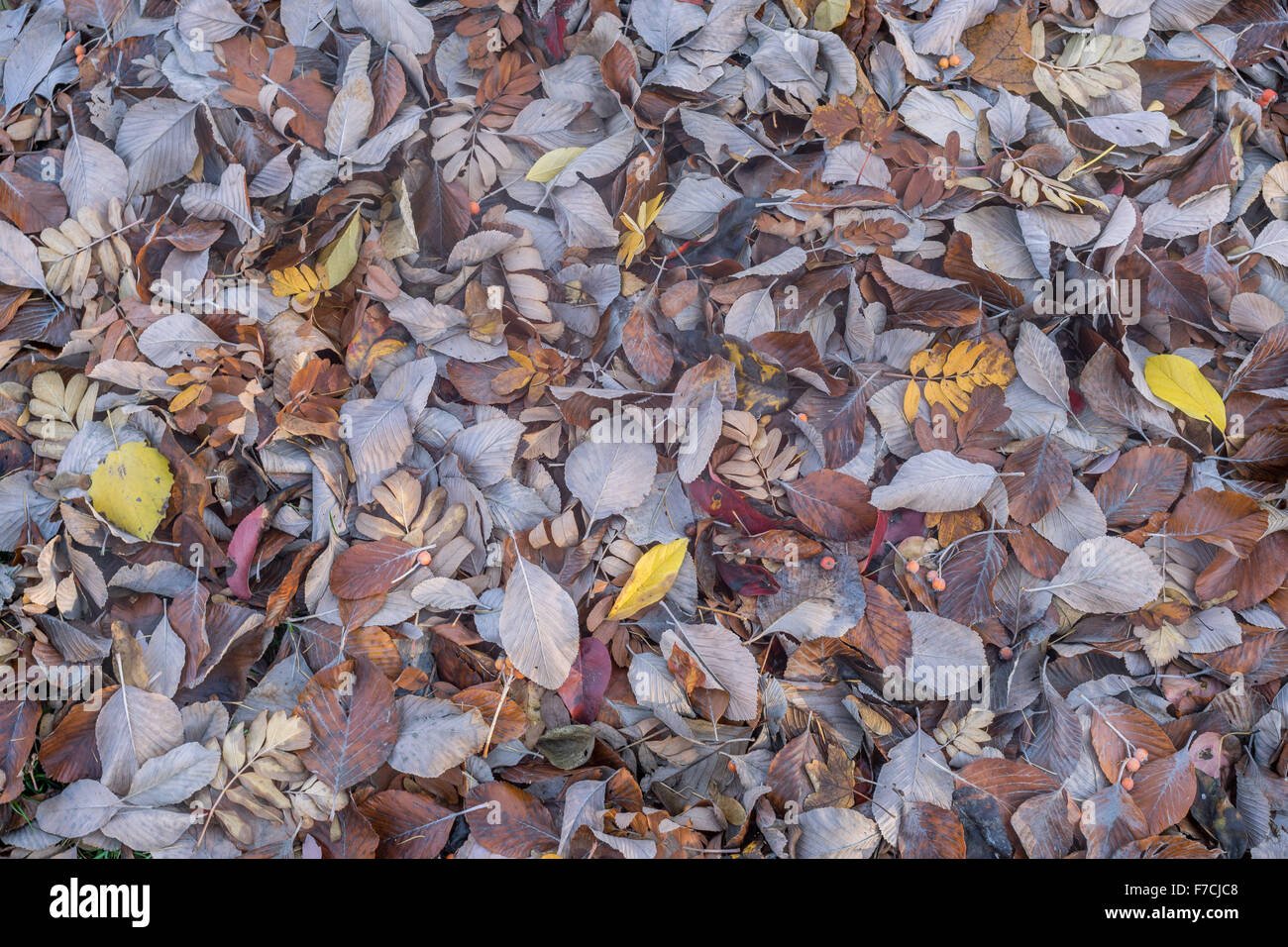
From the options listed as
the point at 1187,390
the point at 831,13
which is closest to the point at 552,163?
the point at 831,13

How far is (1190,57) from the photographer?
128 cm

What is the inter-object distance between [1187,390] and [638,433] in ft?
2.52

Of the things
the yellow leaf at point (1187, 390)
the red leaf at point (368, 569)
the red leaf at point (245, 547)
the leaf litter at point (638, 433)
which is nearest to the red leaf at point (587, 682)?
the leaf litter at point (638, 433)

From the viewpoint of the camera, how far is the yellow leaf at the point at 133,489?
111 centimetres

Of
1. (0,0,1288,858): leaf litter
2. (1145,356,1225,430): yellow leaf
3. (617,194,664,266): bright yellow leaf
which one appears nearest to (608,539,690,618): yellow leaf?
(0,0,1288,858): leaf litter

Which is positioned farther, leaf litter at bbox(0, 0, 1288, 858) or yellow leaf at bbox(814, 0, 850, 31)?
yellow leaf at bbox(814, 0, 850, 31)

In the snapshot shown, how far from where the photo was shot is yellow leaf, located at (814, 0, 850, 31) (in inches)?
48.3

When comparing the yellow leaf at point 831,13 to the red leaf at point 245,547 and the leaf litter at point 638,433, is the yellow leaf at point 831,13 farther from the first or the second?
the red leaf at point 245,547

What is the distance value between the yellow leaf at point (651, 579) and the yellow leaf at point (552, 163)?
0.56 m

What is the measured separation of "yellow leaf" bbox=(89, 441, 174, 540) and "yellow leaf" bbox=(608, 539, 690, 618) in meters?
0.63

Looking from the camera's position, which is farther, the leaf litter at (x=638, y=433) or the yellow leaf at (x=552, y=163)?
the yellow leaf at (x=552, y=163)

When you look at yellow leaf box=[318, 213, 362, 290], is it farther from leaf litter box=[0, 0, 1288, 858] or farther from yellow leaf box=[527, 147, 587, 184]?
yellow leaf box=[527, 147, 587, 184]

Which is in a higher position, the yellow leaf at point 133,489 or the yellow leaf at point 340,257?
the yellow leaf at point 340,257

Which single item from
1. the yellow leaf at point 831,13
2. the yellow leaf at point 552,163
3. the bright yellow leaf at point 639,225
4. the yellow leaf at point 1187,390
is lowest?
the yellow leaf at point 1187,390
